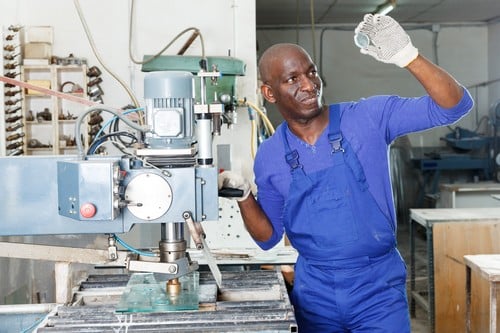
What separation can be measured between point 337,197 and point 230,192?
28cm

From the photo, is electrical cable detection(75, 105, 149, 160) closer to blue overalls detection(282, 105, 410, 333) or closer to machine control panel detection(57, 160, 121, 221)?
machine control panel detection(57, 160, 121, 221)

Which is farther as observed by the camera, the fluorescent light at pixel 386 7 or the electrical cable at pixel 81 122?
Answer: the fluorescent light at pixel 386 7

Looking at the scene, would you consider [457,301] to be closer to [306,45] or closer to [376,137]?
[376,137]

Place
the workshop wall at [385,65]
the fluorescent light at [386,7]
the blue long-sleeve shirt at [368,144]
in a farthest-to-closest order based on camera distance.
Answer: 1. the workshop wall at [385,65]
2. the fluorescent light at [386,7]
3. the blue long-sleeve shirt at [368,144]

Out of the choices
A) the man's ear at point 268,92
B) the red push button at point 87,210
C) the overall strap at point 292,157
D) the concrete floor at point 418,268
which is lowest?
the concrete floor at point 418,268

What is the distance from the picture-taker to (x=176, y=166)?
1.14m

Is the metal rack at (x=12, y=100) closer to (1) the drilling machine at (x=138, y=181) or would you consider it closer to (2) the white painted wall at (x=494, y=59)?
(1) the drilling machine at (x=138, y=181)

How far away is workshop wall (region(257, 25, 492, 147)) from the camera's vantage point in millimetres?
6820

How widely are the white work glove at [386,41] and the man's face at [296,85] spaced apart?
27cm

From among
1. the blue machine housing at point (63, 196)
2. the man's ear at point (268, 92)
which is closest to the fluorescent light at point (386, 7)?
the man's ear at point (268, 92)

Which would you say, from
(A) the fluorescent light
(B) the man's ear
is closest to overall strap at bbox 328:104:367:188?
(B) the man's ear

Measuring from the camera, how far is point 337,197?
1.50m

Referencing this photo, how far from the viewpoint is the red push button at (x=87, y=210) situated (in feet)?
3.56

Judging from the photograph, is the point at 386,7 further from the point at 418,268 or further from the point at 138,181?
the point at 138,181
